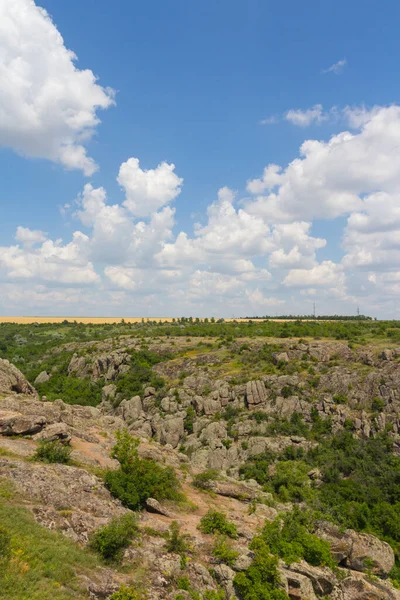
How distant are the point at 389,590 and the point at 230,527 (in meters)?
9.37

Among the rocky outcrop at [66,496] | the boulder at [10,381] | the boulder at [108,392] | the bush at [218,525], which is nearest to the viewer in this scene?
the rocky outcrop at [66,496]

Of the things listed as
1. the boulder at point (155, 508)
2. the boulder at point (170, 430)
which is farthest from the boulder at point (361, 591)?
the boulder at point (170, 430)

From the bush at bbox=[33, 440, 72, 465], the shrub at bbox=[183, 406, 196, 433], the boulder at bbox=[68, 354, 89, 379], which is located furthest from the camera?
the boulder at bbox=[68, 354, 89, 379]

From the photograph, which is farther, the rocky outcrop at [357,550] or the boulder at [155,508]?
the boulder at [155,508]

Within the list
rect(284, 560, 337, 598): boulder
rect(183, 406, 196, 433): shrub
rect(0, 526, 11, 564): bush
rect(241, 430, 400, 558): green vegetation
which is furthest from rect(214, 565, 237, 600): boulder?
rect(183, 406, 196, 433): shrub

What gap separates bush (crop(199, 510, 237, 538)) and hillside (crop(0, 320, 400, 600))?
84 mm

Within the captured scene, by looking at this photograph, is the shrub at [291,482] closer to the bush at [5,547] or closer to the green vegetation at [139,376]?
the green vegetation at [139,376]

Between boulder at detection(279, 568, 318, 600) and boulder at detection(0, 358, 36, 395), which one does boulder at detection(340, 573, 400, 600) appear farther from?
boulder at detection(0, 358, 36, 395)

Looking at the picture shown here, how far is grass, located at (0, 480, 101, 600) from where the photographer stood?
12.3 m

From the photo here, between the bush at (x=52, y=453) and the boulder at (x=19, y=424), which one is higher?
the boulder at (x=19, y=424)

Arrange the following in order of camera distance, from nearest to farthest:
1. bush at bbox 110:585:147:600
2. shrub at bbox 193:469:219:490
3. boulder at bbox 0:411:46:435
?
1. bush at bbox 110:585:147:600
2. boulder at bbox 0:411:46:435
3. shrub at bbox 193:469:219:490

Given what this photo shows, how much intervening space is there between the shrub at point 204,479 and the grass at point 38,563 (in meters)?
14.4

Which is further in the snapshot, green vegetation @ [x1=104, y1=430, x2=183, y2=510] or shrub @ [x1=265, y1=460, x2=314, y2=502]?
shrub @ [x1=265, y1=460, x2=314, y2=502]

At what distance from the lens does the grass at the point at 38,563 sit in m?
12.3
